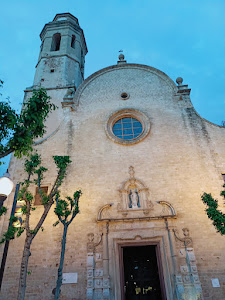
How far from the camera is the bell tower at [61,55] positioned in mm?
15788

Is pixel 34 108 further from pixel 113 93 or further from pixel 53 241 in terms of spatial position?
pixel 113 93

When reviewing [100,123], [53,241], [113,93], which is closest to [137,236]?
[53,241]

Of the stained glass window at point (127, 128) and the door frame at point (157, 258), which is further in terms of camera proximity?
the stained glass window at point (127, 128)

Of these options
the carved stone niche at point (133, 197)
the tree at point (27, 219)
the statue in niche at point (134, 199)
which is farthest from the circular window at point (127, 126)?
the tree at point (27, 219)

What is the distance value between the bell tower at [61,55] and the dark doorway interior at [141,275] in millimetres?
10805

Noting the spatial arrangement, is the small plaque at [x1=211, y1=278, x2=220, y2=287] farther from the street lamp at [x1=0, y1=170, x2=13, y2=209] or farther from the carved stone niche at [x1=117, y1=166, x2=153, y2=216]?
the street lamp at [x1=0, y1=170, x2=13, y2=209]

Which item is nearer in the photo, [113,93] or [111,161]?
[111,161]

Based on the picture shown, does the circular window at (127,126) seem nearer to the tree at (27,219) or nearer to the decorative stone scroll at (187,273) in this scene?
the tree at (27,219)

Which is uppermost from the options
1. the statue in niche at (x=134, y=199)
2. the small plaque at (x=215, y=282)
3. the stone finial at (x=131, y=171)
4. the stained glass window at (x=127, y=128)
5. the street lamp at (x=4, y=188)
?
the stained glass window at (x=127, y=128)

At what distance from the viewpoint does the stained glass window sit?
11859 mm

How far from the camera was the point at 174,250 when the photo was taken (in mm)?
8484

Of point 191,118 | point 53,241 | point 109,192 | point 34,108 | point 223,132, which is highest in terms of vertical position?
point 191,118

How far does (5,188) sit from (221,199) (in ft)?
28.2

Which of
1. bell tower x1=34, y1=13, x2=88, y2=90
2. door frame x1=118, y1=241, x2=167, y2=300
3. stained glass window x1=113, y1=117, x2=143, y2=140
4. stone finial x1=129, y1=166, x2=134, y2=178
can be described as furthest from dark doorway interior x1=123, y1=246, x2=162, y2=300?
bell tower x1=34, y1=13, x2=88, y2=90
